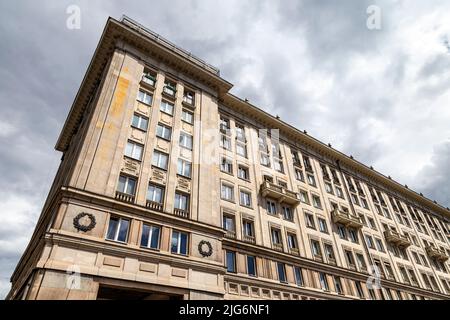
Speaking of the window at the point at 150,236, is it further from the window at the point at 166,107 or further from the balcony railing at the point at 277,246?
the balcony railing at the point at 277,246

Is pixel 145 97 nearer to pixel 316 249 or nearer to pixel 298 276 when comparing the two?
pixel 298 276

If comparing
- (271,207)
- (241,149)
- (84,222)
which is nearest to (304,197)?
(271,207)

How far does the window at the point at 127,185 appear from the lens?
17.4 m

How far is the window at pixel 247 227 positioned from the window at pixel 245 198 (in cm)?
157

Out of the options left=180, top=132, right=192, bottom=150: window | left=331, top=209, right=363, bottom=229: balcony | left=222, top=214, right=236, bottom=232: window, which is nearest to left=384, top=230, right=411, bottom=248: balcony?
left=331, top=209, right=363, bottom=229: balcony

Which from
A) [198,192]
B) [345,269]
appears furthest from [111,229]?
[345,269]

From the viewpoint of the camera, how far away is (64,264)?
12.9 m

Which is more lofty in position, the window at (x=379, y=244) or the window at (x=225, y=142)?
the window at (x=225, y=142)

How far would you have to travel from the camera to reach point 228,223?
2184 centimetres

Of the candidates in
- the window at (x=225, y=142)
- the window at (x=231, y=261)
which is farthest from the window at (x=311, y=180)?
the window at (x=231, y=261)

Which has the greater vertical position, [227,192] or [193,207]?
[227,192]

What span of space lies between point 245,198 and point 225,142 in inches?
248
